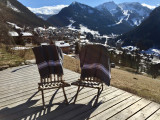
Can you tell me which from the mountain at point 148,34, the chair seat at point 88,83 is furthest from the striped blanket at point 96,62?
the mountain at point 148,34

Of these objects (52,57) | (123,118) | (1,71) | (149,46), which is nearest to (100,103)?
(123,118)

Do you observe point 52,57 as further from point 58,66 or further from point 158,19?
point 158,19

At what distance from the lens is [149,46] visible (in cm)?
10488

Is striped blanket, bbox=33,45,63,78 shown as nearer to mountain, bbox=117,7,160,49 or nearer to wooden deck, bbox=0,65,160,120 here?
wooden deck, bbox=0,65,160,120

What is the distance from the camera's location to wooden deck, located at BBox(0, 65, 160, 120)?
2709 millimetres

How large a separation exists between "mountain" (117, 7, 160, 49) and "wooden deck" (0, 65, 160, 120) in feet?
344

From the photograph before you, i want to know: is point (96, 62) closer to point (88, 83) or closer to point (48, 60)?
point (88, 83)

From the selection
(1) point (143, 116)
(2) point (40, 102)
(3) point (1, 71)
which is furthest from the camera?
(3) point (1, 71)

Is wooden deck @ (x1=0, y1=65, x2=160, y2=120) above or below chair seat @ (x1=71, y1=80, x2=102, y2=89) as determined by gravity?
below

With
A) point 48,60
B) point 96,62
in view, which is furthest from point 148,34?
point 48,60

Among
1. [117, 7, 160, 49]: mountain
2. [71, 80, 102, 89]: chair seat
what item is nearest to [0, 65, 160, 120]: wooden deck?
[71, 80, 102, 89]: chair seat

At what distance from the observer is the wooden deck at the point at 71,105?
2709mm

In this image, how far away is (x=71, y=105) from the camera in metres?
3.08

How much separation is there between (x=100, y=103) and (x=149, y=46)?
366ft
